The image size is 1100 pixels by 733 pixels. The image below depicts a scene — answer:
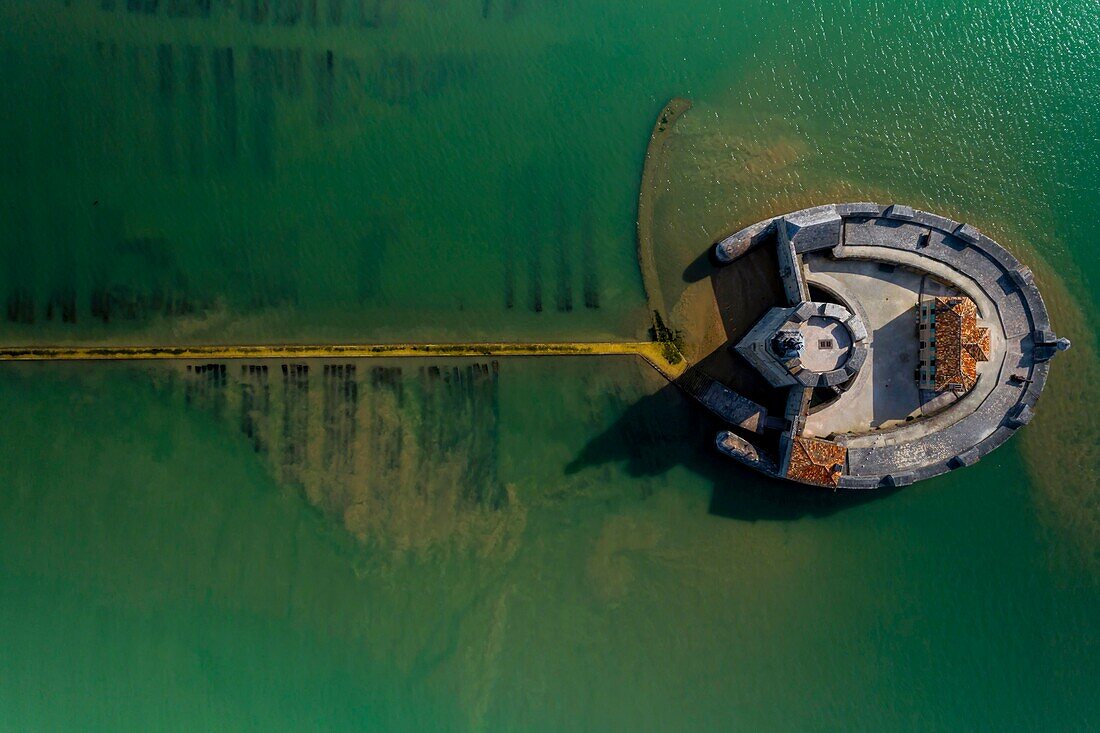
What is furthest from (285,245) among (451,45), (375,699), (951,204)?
(951,204)

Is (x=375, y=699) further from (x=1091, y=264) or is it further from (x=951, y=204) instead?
(x=1091, y=264)

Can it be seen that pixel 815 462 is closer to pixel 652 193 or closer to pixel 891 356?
pixel 891 356

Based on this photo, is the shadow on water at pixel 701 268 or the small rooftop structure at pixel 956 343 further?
the shadow on water at pixel 701 268

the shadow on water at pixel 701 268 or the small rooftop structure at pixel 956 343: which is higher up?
the shadow on water at pixel 701 268

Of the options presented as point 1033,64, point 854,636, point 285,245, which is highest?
point 1033,64

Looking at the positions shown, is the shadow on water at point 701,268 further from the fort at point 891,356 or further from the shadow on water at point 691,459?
the shadow on water at point 691,459

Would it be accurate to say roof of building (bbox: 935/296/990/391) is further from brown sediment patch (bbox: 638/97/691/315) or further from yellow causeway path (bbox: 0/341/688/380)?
brown sediment patch (bbox: 638/97/691/315)

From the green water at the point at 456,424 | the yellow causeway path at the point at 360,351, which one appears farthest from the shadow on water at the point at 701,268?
the yellow causeway path at the point at 360,351
